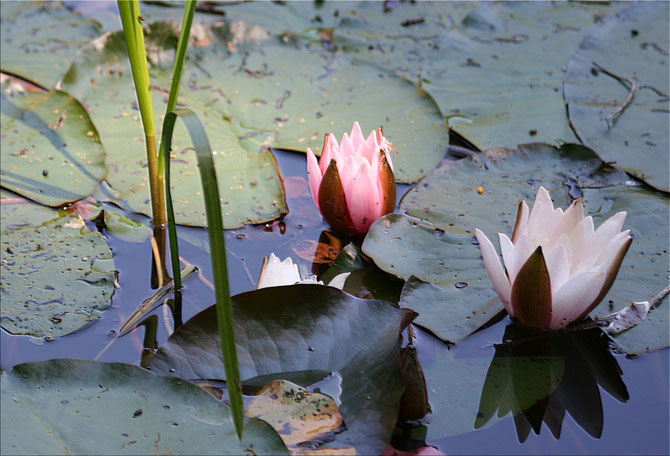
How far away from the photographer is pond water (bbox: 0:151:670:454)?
1.21 meters

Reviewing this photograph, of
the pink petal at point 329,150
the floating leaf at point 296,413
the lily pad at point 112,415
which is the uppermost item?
the pink petal at point 329,150

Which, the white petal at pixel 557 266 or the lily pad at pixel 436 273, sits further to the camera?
the lily pad at pixel 436 273

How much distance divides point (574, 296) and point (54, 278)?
51.9 inches

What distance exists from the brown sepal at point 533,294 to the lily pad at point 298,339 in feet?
1.00

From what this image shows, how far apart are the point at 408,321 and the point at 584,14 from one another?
91.7 inches

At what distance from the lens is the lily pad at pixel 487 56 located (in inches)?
90.0

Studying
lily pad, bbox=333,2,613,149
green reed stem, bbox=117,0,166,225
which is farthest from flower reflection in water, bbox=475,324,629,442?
green reed stem, bbox=117,0,166,225

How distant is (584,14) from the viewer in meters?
2.90

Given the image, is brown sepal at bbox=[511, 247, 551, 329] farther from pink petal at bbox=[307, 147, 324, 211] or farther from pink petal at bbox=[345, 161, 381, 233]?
pink petal at bbox=[307, 147, 324, 211]

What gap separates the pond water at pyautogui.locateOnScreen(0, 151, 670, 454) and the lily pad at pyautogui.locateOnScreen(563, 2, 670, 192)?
0.81m

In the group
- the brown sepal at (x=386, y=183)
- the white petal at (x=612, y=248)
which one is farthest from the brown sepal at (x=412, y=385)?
the brown sepal at (x=386, y=183)

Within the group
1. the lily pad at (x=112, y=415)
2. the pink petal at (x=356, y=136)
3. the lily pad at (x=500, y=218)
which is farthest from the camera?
the pink petal at (x=356, y=136)

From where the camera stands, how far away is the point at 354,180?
1648mm

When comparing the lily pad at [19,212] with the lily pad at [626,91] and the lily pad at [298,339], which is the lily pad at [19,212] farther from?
the lily pad at [626,91]
